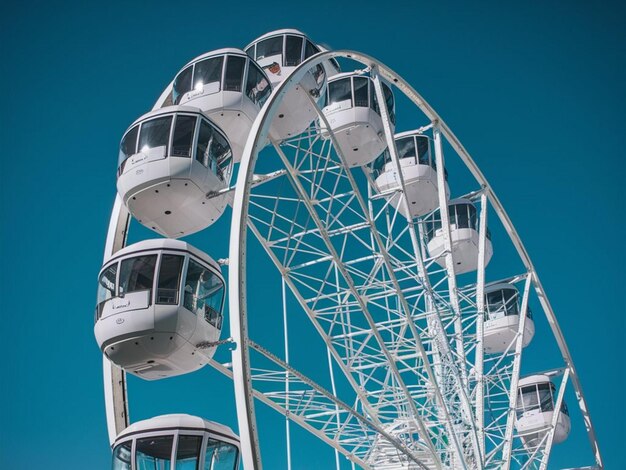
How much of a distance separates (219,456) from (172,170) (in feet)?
14.3

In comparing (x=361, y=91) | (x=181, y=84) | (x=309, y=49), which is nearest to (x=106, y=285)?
(x=181, y=84)

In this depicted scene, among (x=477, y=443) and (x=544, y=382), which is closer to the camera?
(x=477, y=443)

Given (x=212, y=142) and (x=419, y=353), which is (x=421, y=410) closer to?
(x=419, y=353)

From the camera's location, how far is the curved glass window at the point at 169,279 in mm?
11984

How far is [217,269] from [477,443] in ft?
28.0

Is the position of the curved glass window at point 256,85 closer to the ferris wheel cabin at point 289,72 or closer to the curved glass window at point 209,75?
the curved glass window at point 209,75

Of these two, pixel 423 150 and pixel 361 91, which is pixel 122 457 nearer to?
pixel 361 91

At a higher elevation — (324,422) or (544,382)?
(544,382)

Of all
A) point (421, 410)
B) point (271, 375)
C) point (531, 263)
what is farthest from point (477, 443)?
point (531, 263)

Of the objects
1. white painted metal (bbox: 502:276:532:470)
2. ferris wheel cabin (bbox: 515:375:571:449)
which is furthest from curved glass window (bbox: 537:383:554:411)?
white painted metal (bbox: 502:276:532:470)

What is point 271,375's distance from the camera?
49.0 feet

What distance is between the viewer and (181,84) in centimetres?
1600

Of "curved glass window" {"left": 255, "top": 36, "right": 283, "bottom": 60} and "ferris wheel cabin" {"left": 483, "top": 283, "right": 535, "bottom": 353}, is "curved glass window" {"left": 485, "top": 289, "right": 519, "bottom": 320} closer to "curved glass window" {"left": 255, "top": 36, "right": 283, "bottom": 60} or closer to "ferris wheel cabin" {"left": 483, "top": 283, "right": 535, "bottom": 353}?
"ferris wheel cabin" {"left": 483, "top": 283, "right": 535, "bottom": 353}

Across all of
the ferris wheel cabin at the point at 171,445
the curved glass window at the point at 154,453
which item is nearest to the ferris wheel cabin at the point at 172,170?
the ferris wheel cabin at the point at 171,445
